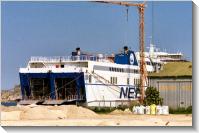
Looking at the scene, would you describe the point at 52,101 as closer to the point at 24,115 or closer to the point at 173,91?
the point at 173,91

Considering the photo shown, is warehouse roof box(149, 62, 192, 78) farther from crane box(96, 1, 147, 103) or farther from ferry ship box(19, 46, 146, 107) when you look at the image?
ferry ship box(19, 46, 146, 107)

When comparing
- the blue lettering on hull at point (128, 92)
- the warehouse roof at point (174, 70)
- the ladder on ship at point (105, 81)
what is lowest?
the blue lettering on hull at point (128, 92)

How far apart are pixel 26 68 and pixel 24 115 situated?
1566 cm

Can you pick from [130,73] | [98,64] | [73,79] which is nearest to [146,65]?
[130,73]

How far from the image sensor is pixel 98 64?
51.3 metres

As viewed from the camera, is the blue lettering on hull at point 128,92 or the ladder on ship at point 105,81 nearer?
the ladder on ship at point 105,81

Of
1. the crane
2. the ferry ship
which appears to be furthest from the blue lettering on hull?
the crane

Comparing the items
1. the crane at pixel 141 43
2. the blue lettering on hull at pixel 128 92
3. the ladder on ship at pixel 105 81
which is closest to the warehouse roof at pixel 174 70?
the crane at pixel 141 43

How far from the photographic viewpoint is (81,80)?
48.5 m

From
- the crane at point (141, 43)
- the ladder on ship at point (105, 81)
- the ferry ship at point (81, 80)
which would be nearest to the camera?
the crane at point (141, 43)

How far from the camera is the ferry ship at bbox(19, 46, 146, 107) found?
46969 millimetres

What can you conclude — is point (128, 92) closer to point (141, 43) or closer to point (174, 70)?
point (141, 43)

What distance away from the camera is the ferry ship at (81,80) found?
46969mm

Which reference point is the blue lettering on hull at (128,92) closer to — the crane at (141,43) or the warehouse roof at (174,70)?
the crane at (141,43)
